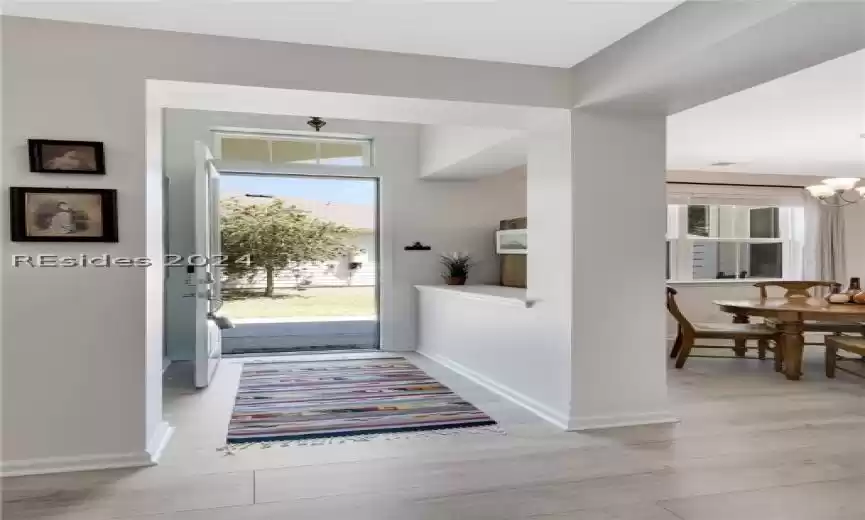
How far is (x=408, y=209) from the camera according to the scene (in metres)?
6.54

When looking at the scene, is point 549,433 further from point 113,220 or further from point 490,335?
→ point 113,220

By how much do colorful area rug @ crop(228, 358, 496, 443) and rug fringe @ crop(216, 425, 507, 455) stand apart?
49mm

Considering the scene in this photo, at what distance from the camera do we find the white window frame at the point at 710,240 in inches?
287

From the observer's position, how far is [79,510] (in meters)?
2.44

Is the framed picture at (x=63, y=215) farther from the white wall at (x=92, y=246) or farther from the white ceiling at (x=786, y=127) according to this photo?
the white ceiling at (x=786, y=127)

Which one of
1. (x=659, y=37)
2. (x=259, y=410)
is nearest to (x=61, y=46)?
(x=259, y=410)

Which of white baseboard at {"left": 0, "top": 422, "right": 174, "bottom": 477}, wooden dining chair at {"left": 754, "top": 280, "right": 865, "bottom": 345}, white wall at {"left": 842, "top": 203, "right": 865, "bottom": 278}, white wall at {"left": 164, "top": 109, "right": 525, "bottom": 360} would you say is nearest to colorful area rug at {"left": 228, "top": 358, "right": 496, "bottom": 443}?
white baseboard at {"left": 0, "top": 422, "right": 174, "bottom": 477}

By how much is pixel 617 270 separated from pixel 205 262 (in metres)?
2.96

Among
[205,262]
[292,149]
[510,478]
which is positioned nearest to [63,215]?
[205,262]

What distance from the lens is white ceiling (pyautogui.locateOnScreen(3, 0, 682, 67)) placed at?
8.68 ft

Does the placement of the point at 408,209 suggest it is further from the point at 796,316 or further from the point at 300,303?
the point at 796,316

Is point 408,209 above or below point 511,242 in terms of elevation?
above

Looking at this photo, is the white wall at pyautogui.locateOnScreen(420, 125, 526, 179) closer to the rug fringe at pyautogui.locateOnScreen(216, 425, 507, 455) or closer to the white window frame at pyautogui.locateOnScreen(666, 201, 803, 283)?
the rug fringe at pyautogui.locateOnScreen(216, 425, 507, 455)

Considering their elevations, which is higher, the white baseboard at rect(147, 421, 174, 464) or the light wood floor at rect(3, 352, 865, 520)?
the white baseboard at rect(147, 421, 174, 464)
